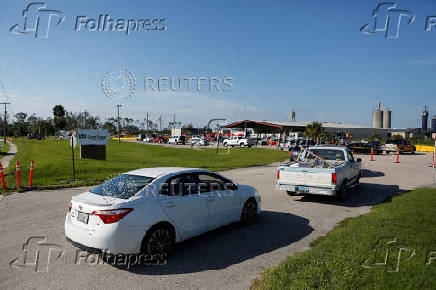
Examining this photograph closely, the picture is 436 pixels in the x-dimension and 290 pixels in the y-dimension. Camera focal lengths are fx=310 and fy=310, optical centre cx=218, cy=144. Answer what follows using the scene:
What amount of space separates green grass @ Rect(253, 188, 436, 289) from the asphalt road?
51 centimetres

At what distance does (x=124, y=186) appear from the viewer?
5652 mm

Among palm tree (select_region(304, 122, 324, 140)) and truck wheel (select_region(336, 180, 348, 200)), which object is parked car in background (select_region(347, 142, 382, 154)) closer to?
palm tree (select_region(304, 122, 324, 140))

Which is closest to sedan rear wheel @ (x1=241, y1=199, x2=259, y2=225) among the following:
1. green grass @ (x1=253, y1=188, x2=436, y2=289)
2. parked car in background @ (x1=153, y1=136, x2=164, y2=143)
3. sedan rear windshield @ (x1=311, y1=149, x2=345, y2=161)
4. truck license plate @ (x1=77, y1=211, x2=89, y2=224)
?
green grass @ (x1=253, y1=188, x2=436, y2=289)

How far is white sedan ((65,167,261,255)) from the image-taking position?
4.86 m

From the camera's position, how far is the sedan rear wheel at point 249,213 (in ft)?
24.3

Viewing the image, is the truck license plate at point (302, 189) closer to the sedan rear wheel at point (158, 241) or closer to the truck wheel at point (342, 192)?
the truck wheel at point (342, 192)

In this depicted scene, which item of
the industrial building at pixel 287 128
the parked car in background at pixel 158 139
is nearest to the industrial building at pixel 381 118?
the industrial building at pixel 287 128

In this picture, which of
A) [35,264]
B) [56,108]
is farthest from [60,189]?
[56,108]

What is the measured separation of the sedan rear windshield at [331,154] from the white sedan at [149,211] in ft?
21.6

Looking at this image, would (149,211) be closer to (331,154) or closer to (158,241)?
(158,241)

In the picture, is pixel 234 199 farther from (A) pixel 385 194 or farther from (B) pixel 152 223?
(A) pixel 385 194

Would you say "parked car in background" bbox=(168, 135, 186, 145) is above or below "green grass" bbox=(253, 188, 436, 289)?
above

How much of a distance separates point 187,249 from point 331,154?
8.27 m

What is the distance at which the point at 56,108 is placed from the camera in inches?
4929
